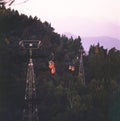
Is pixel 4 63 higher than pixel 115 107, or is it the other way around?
pixel 4 63

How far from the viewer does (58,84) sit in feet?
172

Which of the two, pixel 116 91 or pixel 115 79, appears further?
pixel 115 79

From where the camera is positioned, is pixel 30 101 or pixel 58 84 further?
pixel 58 84

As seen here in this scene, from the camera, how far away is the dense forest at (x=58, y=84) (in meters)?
42.2

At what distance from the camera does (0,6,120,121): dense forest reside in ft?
138

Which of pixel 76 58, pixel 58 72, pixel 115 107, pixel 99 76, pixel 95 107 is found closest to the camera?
pixel 115 107

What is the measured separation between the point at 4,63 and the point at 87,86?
1015cm

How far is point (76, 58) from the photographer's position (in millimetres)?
62250

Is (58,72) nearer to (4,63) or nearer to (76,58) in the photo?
(76,58)

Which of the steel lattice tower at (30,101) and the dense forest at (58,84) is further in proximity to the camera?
the dense forest at (58,84)

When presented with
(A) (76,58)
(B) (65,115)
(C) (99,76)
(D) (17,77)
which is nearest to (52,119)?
(B) (65,115)

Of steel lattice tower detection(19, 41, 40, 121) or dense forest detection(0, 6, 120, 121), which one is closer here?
steel lattice tower detection(19, 41, 40, 121)

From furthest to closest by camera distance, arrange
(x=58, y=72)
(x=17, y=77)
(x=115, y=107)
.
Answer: (x=58, y=72) → (x=17, y=77) → (x=115, y=107)

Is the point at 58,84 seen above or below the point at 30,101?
above
